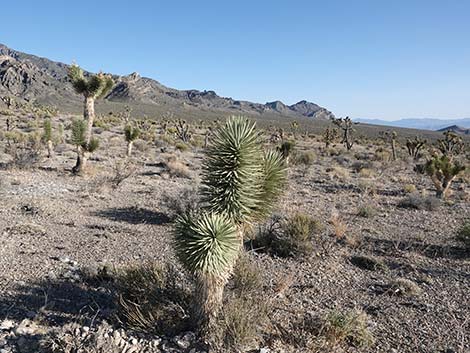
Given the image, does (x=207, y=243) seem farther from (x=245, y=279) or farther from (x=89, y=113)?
(x=89, y=113)

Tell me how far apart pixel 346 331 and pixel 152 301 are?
2.42 metres

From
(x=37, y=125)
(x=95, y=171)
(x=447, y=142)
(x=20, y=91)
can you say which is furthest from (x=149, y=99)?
(x=95, y=171)

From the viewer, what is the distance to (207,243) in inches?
183

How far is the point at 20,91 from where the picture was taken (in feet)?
322

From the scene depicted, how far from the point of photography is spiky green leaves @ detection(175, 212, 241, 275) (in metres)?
4.63

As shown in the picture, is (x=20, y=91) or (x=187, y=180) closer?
(x=187, y=180)

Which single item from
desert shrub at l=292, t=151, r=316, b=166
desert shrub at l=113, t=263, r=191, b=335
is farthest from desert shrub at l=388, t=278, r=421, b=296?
desert shrub at l=292, t=151, r=316, b=166

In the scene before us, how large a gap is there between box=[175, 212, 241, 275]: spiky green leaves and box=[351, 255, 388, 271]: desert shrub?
4158 millimetres

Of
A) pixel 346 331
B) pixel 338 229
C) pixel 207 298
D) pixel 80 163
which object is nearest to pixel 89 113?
pixel 80 163

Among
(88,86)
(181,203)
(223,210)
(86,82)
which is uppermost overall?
(86,82)

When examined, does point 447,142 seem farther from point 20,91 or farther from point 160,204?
point 20,91

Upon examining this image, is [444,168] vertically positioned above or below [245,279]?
above

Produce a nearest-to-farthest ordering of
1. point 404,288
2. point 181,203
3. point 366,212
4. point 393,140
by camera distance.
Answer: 1. point 404,288
2. point 181,203
3. point 366,212
4. point 393,140

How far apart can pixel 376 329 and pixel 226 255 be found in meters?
2.50
